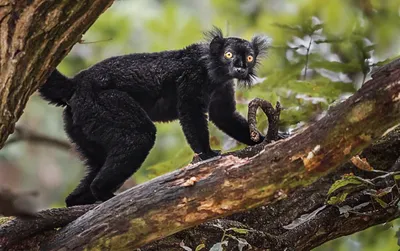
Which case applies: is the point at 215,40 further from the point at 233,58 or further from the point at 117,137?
the point at 117,137

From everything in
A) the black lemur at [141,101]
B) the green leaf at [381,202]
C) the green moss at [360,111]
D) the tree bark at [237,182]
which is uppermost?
the black lemur at [141,101]

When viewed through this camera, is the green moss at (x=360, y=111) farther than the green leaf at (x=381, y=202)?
No

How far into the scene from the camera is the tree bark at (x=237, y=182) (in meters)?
3.24

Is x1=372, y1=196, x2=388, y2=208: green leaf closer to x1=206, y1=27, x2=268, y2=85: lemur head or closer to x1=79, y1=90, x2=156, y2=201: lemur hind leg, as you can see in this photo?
x1=79, y1=90, x2=156, y2=201: lemur hind leg

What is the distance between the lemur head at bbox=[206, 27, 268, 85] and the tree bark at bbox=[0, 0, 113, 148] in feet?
9.16

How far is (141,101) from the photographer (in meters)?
5.93

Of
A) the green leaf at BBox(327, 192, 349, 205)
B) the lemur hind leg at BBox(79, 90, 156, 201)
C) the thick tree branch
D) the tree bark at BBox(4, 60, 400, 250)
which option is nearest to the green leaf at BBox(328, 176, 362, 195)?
the green leaf at BBox(327, 192, 349, 205)

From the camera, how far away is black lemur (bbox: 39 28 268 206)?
5273 millimetres

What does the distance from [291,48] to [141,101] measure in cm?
167

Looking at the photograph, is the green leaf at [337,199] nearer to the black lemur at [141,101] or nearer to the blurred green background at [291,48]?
the blurred green background at [291,48]

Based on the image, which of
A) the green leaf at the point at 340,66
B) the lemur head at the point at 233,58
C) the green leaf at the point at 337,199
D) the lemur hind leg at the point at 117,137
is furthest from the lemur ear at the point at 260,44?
the green leaf at the point at 337,199

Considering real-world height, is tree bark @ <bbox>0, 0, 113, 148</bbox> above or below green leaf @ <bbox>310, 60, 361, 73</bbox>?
below

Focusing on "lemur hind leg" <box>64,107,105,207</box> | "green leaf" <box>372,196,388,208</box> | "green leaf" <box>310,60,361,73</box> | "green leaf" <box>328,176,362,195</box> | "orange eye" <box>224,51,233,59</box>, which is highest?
"orange eye" <box>224,51,233,59</box>

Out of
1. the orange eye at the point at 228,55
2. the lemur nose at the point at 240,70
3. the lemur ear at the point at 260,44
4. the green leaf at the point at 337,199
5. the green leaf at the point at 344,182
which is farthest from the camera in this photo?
the lemur ear at the point at 260,44
